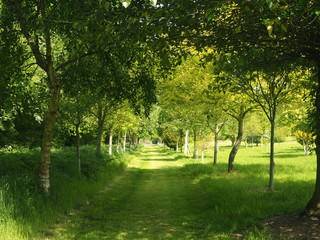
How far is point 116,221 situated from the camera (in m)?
8.11

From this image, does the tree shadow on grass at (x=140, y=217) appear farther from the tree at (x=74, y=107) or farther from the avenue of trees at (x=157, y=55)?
the tree at (x=74, y=107)

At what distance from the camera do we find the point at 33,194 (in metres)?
8.09

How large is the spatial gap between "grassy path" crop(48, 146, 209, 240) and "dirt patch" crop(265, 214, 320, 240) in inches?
61.6

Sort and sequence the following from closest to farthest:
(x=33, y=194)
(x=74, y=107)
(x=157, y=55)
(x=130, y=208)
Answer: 1. (x=157, y=55)
2. (x=33, y=194)
3. (x=130, y=208)
4. (x=74, y=107)

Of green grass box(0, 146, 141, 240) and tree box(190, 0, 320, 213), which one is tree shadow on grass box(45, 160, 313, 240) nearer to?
green grass box(0, 146, 141, 240)

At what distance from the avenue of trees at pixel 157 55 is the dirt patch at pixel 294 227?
0.41 meters

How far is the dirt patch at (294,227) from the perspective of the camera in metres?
6.07

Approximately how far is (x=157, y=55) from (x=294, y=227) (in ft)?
16.7

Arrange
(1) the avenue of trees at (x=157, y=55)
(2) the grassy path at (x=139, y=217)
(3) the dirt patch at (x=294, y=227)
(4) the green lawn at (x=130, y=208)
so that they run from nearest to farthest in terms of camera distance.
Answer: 1. (1) the avenue of trees at (x=157, y=55)
2. (3) the dirt patch at (x=294, y=227)
3. (4) the green lawn at (x=130, y=208)
4. (2) the grassy path at (x=139, y=217)

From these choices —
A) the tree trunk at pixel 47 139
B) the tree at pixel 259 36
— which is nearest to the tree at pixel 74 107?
the tree trunk at pixel 47 139

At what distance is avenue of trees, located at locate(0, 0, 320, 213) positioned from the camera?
4863 millimetres

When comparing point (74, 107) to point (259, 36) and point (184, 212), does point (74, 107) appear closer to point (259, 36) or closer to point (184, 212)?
point (184, 212)

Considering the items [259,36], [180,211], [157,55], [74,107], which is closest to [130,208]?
[180,211]

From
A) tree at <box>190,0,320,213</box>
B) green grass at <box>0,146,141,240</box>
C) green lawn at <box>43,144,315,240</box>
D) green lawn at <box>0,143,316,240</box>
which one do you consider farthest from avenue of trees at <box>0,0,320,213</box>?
green lawn at <box>43,144,315,240</box>
